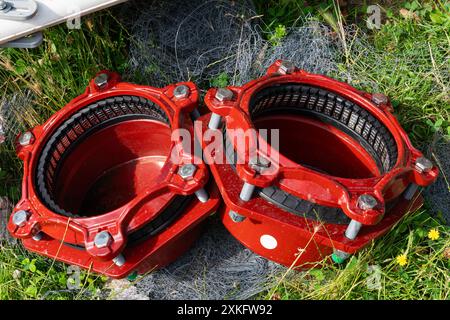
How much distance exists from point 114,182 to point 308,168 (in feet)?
3.02

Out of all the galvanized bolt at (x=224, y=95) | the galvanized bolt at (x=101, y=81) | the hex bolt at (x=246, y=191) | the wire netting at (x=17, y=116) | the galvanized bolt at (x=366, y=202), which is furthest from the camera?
the wire netting at (x=17, y=116)

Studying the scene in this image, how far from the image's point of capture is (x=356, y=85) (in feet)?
7.54

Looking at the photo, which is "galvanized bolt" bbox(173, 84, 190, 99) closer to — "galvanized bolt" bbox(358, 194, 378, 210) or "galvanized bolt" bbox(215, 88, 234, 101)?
"galvanized bolt" bbox(215, 88, 234, 101)

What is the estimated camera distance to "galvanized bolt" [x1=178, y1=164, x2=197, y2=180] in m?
1.74

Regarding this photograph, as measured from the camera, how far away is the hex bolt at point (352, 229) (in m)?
1.65

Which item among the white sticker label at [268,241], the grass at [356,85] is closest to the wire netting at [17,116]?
the grass at [356,85]

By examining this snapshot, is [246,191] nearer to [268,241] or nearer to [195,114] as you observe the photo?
[268,241]

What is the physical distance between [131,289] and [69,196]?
425 millimetres

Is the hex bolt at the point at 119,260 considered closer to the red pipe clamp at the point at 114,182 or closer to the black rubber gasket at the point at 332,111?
the red pipe clamp at the point at 114,182

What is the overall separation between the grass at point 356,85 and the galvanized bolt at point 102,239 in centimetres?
37

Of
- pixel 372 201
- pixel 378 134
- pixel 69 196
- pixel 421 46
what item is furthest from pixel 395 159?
pixel 69 196

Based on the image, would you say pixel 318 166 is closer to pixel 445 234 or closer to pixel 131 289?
pixel 445 234

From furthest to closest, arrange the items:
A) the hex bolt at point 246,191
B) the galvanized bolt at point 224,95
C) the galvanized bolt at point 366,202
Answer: the galvanized bolt at point 224,95
the hex bolt at point 246,191
the galvanized bolt at point 366,202

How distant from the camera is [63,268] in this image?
2098 mm
